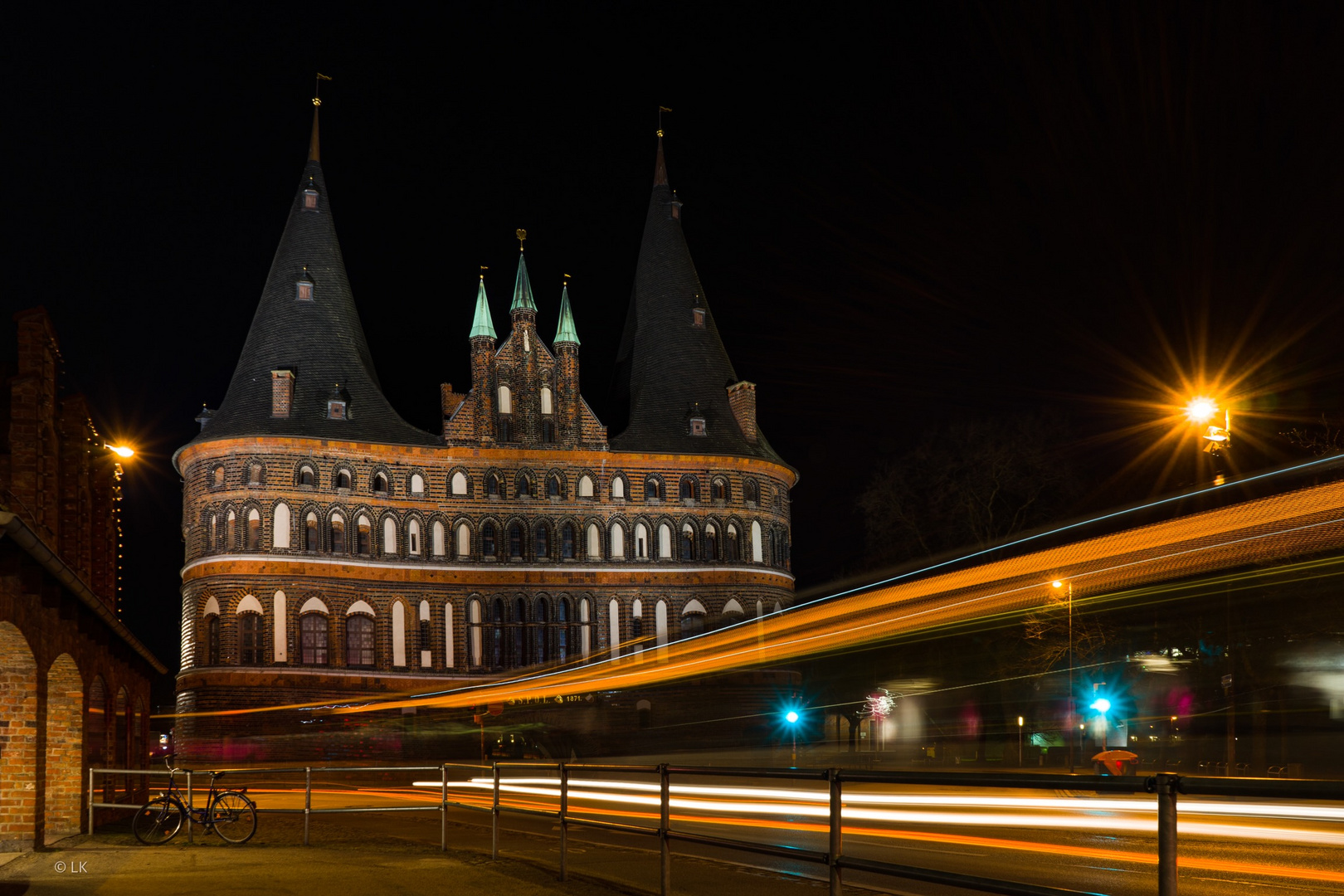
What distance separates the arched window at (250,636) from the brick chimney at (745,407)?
947 inches

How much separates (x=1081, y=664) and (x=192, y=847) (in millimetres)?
29297

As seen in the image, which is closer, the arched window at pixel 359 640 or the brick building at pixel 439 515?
the brick building at pixel 439 515

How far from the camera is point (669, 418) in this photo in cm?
6738

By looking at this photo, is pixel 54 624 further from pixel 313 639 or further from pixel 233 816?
pixel 313 639

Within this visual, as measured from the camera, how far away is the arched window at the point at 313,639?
5950 centimetres

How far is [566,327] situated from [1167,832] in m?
61.9

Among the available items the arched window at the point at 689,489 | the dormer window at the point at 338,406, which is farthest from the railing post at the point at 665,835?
the arched window at the point at 689,489

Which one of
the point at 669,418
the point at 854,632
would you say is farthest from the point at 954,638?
the point at 669,418

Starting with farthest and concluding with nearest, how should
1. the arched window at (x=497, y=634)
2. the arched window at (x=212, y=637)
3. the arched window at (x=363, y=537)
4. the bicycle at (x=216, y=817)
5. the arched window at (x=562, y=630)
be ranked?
the arched window at (x=562, y=630), the arched window at (x=497, y=634), the arched window at (x=363, y=537), the arched window at (x=212, y=637), the bicycle at (x=216, y=817)

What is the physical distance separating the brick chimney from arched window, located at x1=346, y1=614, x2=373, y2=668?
65.3 feet

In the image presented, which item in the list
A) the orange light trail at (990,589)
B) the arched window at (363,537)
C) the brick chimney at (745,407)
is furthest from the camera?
the brick chimney at (745,407)

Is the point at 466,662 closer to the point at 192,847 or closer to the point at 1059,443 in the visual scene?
the point at 1059,443

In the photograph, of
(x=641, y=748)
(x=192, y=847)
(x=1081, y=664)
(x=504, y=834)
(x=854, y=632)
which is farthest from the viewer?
(x=641, y=748)

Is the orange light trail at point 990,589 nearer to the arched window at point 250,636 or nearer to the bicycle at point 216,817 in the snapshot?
the arched window at point 250,636
